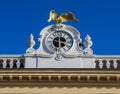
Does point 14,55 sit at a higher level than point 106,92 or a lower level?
higher

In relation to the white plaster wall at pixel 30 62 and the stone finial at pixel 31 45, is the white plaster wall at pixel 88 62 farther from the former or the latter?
the stone finial at pixel 31 45

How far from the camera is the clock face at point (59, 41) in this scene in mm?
26983

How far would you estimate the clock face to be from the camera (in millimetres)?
26983

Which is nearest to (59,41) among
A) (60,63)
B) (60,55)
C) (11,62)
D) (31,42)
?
(60,55)

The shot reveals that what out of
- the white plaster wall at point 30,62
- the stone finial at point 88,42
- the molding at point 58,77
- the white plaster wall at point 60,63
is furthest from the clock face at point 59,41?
the molding at point 58,77

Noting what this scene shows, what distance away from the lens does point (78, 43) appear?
27.1m

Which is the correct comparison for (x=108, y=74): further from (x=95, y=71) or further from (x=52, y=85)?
(x=52, y=85)

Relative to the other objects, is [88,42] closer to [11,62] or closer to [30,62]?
[30,62]

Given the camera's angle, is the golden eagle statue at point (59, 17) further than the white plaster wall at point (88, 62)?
Yes

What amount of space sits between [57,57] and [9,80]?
2425 millimetres

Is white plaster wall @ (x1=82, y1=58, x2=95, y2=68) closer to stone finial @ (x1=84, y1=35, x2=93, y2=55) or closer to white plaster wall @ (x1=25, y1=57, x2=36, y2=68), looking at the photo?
stone finial @ (x1=84, y1=35, x2=93, y2=55)

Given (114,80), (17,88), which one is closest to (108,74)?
(114,80)

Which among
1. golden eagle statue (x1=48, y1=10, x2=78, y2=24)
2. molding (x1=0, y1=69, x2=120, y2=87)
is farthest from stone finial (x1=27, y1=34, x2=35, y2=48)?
molding (x1=0, y1=69, x2=120, y2=87)

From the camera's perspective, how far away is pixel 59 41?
2709cm
